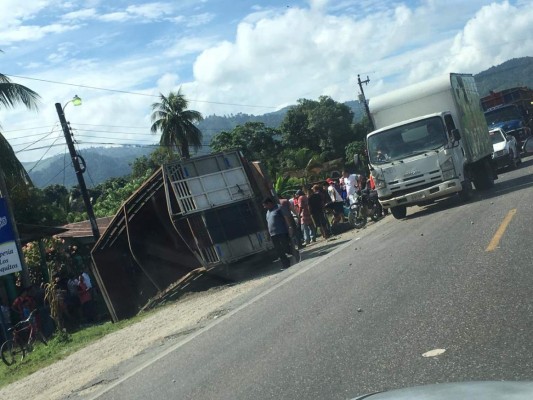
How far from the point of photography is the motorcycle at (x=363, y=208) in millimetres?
20750

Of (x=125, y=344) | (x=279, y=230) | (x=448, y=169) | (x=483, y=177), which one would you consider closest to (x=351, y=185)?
(x=483, y=177)

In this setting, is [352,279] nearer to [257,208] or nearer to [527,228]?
[527,228]

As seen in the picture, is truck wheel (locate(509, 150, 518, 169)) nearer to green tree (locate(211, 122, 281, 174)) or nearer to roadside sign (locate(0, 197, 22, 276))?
roadside sign (locate(0, 197, 22, 276))

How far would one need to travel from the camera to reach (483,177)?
21.4m

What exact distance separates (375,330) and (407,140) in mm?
11842

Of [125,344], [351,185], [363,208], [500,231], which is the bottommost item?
[500,231]

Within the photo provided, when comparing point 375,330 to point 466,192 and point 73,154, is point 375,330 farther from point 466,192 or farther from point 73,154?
point 73,154

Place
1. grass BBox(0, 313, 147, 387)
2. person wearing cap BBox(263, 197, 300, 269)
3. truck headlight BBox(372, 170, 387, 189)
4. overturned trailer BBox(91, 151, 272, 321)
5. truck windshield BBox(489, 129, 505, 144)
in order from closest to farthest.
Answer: grass BBox(0, 313, 147, 387)
person wearing cap BBox(263, 197, 300, 269)
overturned trailer BBox(91, 151, 272, 321)
truck headlight BBox(372, 170, 387, 189)
truck windshield BBox(489, 129, 505, 144)

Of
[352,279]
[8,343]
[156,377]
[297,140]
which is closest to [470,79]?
[352,279]

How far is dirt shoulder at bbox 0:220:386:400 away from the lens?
985cm

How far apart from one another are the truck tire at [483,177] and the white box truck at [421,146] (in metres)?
0.84

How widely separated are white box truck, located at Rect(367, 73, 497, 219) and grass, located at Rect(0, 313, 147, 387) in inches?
292

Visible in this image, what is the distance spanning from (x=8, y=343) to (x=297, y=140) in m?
54.9

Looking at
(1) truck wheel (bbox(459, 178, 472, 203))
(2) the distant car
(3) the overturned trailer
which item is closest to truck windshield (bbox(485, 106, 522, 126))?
(2) the distant car
